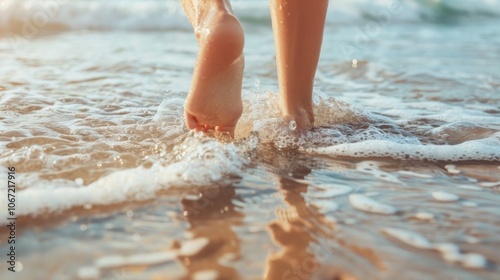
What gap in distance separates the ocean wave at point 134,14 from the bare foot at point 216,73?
4.46 m

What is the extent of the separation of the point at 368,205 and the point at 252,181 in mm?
318

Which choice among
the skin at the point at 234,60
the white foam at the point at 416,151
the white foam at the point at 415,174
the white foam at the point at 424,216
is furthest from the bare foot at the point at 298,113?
the white foam at the point at 424,216

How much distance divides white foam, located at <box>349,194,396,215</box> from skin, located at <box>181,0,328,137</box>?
519 mm

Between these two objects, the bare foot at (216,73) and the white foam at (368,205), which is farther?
the bare foot at (216,73)

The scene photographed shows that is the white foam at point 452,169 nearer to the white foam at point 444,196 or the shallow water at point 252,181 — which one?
the shallow water at point 252,181

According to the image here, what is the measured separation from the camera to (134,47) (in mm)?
4699

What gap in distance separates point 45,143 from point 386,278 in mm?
1167

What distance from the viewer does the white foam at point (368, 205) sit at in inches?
54.7

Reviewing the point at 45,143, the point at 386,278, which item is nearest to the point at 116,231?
the point at 386,278

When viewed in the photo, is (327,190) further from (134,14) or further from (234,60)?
(134,14)

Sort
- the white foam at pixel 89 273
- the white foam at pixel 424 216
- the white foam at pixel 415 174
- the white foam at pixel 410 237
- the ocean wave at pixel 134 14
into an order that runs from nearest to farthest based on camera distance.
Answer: the white foam at pixel 89 273 < the white foam at pixel 410 237 < the white foam at pixel 424 216 < the white foam at pixel 415 174 < the ocean wave at pixel 134 14

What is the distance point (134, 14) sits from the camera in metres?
7.30

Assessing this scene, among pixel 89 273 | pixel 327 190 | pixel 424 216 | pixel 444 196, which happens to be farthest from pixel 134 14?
pixel 89 273

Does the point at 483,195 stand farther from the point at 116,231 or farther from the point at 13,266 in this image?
the point at 13,266
